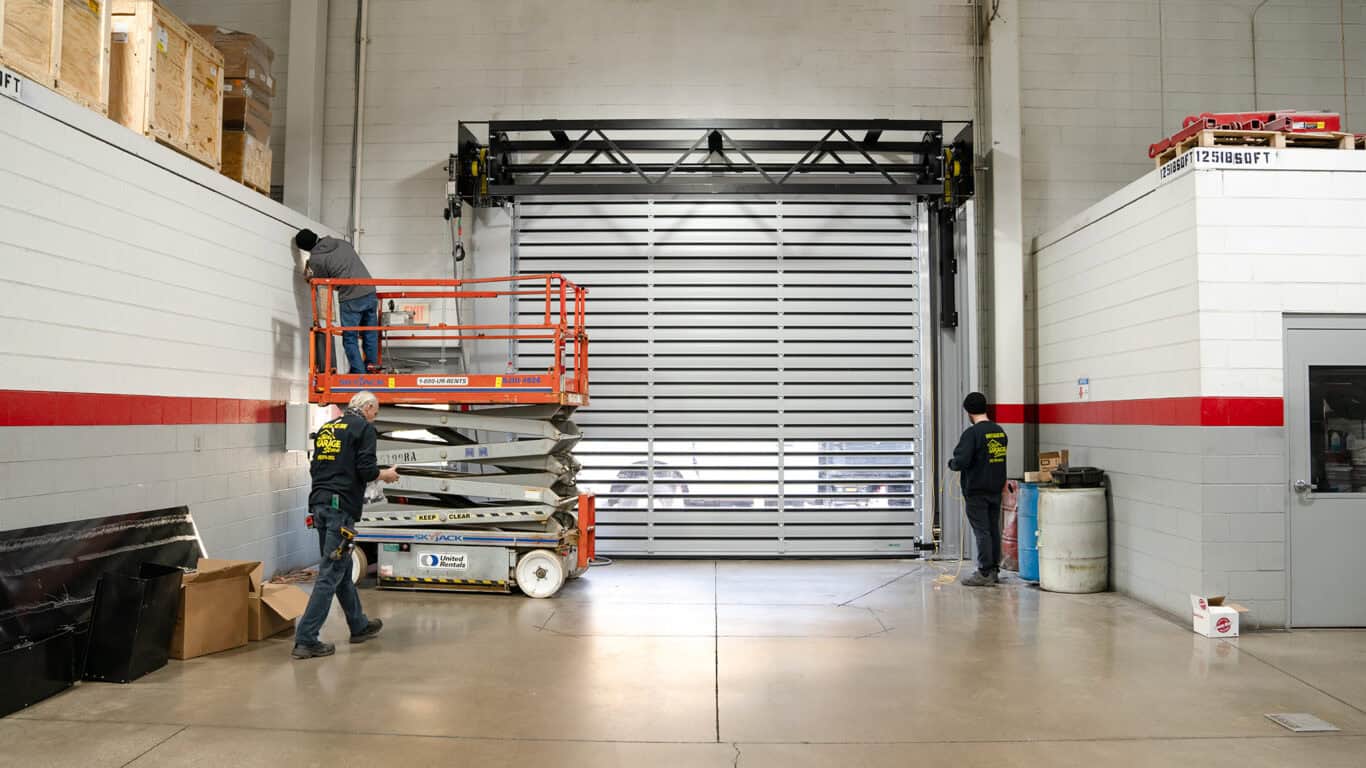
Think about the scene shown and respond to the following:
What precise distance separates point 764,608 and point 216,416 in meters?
5.31

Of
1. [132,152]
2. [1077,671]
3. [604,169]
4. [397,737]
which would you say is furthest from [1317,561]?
[132,152]

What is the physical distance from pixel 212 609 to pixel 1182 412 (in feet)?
25.9

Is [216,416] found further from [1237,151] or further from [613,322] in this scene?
[1237,151]

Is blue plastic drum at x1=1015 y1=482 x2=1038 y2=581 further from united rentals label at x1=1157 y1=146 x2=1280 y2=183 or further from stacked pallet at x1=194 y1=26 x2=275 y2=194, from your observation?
stacked pallet at x1=194 y1=26 x2=275 y2=194

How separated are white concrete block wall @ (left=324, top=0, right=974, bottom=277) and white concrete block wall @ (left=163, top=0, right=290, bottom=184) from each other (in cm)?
100

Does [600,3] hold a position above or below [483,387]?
above

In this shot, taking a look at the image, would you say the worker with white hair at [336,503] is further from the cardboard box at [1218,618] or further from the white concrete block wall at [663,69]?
the cardboard box at [1218,618]

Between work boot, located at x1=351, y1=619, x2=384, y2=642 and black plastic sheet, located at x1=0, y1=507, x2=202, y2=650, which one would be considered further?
work boot, located at x1=351, y1=619, x2=384, y2=642

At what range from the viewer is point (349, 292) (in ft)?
31.1

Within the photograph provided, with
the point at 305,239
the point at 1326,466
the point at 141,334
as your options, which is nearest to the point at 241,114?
the point at 305,239

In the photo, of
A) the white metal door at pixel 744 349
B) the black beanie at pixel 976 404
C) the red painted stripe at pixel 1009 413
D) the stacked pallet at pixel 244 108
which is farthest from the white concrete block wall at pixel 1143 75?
the stacked pallet at pixel 244 108

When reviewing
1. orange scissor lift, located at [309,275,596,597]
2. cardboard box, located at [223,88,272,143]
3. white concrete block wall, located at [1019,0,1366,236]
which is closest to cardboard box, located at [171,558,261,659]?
orange scissor lift, located at [309,275,596,597]

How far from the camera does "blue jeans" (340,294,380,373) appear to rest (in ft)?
30.8

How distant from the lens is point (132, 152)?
22.7ft
